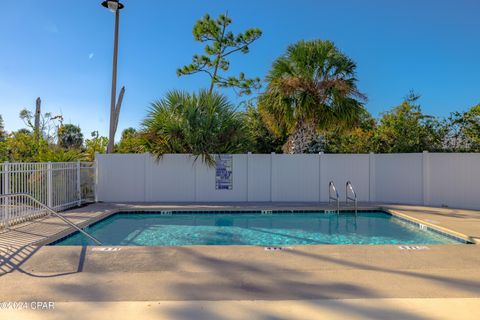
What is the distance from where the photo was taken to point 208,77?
17391 mm

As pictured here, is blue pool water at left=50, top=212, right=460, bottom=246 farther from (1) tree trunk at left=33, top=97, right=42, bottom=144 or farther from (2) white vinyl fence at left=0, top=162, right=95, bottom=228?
(1) tree trunk at left=33, top=97, right=42, bottom=144

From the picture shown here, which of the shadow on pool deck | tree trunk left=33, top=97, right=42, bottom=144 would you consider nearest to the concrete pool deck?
the shadow on pool deck

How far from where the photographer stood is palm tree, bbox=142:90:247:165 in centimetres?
1154

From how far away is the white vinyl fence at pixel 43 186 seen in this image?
7172mm

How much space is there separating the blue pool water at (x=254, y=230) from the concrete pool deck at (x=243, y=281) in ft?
5.44

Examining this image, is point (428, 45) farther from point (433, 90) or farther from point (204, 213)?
point (204, 213)

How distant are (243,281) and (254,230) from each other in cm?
441

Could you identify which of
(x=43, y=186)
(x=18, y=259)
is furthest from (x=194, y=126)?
(x=18, y=259)

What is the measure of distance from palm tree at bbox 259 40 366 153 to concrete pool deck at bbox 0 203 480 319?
6710mm

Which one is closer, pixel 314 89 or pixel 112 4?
pixel 314 89

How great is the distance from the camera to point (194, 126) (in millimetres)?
11508

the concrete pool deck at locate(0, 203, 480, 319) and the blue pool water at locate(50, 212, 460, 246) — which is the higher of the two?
the concrete pool deck at locate(0, 203, 480, 319)

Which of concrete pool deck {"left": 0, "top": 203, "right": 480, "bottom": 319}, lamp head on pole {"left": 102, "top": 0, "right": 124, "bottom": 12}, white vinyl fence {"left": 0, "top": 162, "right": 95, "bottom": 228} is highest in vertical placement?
lamp head on pole {"left": 102, "top": 0, "right": 124, "bottom": 12}

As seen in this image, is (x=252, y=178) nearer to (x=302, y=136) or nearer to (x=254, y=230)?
(x=302, y=136)
